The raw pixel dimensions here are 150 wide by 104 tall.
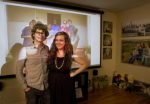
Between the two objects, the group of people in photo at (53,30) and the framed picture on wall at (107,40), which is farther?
the framed picture on wall at (107,40)

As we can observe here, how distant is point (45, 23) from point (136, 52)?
2.05 m

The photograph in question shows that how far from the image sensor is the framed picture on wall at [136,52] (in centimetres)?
303

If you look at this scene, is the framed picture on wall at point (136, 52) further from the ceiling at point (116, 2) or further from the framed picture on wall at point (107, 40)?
the ceiling at point (116, 2)

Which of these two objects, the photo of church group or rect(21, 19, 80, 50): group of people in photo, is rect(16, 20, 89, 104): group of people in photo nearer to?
rect(21, 19, 80, 50): group of people in photo

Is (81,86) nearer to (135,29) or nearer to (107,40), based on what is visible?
(107,40)

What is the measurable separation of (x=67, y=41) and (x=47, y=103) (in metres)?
0.70

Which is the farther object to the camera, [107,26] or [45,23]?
[107,26]

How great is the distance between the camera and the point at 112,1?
2.83m

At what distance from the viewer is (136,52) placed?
10.5ft

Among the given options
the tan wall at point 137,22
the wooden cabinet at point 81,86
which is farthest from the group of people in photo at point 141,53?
the wooden cabinet at point 81,86

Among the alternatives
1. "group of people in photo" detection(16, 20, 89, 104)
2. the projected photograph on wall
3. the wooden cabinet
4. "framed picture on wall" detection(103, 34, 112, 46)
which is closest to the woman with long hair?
"group of people in photo" detection(16, 20, 89, 104)

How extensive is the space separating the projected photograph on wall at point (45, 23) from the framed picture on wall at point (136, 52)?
2.37 ft

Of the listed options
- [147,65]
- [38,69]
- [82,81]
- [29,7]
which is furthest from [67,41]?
[147,65]

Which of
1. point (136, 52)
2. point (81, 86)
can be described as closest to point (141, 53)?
point (136, 52)
